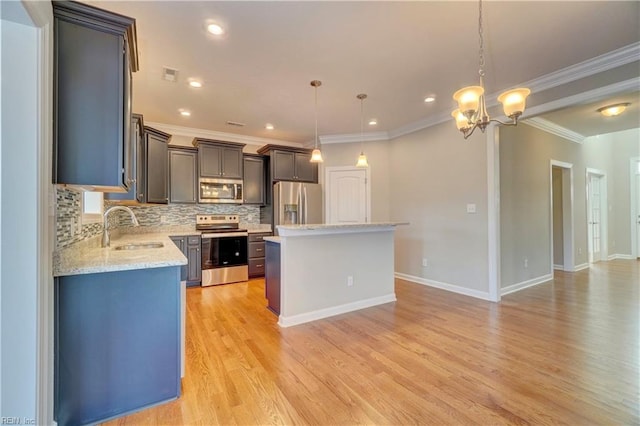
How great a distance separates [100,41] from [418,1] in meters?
2.06

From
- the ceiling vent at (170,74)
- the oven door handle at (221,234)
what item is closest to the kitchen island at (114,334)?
the ceiling vent at (170,74)

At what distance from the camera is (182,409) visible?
168 centimetres

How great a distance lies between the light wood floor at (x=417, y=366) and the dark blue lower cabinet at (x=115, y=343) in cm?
15

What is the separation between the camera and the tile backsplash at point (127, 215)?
6.12ft

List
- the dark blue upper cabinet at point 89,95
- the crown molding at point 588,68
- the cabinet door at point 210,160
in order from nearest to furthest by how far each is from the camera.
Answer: the dark blue upper cabinet at point 89,95, the crown molding at point 588,68, the cabinet door at point 210,160

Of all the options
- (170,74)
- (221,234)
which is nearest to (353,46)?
(170,74)

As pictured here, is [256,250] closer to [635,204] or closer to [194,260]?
[194,260]

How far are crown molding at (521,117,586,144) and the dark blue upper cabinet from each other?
5.16m

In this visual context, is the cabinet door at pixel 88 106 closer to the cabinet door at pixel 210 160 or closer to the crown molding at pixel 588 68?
the cabinet door at pixel 210 160

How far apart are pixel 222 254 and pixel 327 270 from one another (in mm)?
2243

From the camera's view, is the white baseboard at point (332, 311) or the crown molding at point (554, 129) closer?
the white baseboard at point (332, 311)

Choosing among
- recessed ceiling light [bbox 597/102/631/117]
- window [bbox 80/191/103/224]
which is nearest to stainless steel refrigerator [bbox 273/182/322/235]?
window [bbox 80/191/103/224]

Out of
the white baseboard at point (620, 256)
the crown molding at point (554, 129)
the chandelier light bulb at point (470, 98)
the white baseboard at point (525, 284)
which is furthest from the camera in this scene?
the white baseboard at point (620, 256)

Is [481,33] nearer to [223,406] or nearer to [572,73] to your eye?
[572,73]
